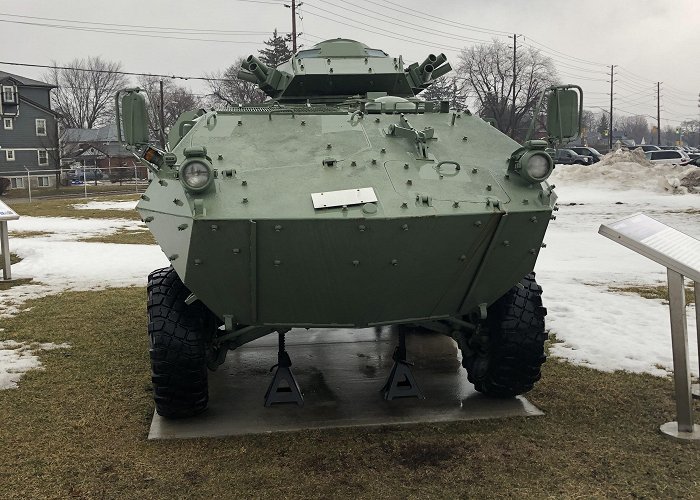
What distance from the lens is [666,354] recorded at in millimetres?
6766

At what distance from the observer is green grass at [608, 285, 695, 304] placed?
9305 millimetres

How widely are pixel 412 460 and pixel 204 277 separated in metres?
1.62

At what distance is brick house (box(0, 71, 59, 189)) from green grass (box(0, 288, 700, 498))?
40857 millimetres

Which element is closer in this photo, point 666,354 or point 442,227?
point 442,227

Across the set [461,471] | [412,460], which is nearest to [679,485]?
[461,471]

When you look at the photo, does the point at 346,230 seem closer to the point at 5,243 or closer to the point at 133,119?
the point at 133,119

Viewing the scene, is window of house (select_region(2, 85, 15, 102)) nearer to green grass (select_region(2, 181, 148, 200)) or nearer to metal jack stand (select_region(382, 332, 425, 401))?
green grass (select_region(2, 181, 148, 200))

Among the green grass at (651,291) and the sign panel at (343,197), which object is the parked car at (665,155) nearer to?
the green grass at (651,291)

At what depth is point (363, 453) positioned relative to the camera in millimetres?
4762

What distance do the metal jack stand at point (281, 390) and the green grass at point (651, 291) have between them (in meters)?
5.32

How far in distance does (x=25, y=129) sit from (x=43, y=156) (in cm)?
183

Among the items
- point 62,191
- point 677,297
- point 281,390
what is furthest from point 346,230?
point 62,191

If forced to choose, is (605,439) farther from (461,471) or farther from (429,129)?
(429,129)

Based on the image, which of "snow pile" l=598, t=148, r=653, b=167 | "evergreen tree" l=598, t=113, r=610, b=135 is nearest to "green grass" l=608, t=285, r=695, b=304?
"snow pile" l=598, t=148, r=653, b=167
